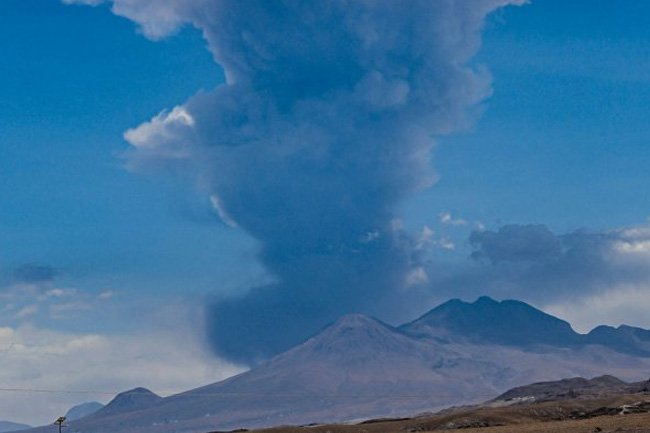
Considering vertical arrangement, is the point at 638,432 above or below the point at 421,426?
below

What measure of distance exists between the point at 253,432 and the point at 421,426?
28821 mm

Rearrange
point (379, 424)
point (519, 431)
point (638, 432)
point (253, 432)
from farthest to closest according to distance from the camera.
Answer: point (379, 424)
point (253, 432)
point (519, 431)
point (638, 432)

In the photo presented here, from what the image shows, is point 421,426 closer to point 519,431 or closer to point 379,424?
point 379,424

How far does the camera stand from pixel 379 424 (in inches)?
7554

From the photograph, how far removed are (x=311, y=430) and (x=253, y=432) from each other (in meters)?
9.49

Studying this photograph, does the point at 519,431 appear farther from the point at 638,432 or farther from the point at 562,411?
the point at 562,411

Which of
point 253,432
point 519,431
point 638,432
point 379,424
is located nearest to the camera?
point 638,432

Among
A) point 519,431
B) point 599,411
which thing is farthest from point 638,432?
point 599,411

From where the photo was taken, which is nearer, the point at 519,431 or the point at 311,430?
the point at 519,431

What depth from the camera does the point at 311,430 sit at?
177m

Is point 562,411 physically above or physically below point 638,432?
above

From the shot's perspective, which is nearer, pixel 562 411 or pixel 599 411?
pixel 599 411

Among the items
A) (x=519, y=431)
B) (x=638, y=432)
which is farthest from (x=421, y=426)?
(x=638, y=432)

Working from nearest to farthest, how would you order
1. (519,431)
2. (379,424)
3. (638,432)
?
(638,432)
(519,431)
(379,424)
